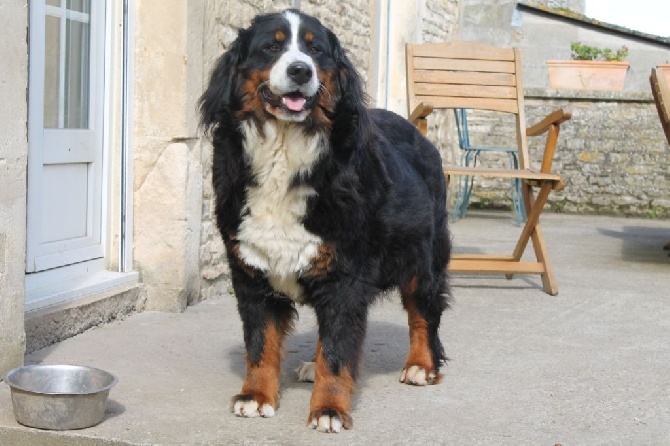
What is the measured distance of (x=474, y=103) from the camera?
23.1 feet

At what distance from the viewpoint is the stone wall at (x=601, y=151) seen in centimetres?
1183

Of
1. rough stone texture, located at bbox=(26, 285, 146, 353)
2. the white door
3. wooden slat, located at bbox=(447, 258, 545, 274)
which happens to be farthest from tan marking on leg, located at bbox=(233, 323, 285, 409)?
wooden slat, located at bbox=(447, 258, 545, 274)

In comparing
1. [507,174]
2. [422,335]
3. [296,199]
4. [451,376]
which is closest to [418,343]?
[422,335]

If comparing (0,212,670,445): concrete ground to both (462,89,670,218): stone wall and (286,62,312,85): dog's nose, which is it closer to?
(286,62,312,85): dog's nose

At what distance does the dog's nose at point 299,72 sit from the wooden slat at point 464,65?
158 inches

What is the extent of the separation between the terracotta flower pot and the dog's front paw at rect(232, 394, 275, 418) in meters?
10.8

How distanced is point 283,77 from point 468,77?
412 cm

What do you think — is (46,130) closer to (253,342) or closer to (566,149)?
(253,342)

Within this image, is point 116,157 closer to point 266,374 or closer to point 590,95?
point 266,374

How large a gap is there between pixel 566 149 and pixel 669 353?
7418 millimetres

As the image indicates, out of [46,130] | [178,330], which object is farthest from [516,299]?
A: [46,130]

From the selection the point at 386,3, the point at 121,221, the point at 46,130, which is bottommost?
the point at 121,221

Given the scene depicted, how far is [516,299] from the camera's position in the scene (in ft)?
Answer: 20.5

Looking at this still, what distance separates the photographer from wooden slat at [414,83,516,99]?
702 centimetres
